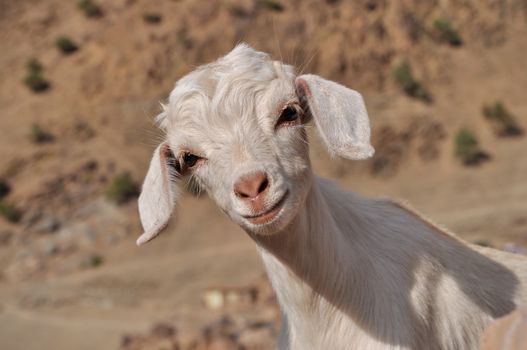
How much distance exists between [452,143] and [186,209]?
530 inches

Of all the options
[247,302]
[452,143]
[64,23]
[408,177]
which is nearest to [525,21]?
[452,143]

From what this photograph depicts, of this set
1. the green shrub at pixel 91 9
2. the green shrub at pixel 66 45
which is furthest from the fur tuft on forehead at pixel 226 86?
the green shrub at pixel 91 9

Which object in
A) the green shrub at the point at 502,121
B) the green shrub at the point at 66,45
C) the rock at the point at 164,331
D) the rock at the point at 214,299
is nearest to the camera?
the rock at the point at 164,331

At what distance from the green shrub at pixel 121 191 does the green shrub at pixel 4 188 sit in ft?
16.1

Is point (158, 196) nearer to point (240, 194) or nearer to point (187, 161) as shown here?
point (187, 161)

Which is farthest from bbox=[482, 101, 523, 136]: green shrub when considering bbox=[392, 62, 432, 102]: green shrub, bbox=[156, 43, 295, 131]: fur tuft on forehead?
bbox=[156, 43, 295, 131]: fur tuft on forehead

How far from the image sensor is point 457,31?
1645 inches

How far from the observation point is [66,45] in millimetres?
39500

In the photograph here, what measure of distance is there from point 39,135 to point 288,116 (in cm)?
3304

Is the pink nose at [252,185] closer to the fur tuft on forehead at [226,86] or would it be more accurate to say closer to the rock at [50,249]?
the fur tuft on forehead at [226,86]

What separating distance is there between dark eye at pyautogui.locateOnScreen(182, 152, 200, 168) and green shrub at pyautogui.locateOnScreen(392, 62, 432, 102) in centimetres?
3499

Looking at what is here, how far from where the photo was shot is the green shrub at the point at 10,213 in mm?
32375

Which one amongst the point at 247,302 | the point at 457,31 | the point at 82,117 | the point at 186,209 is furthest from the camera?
the point at 457,31

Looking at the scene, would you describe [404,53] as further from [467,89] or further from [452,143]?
[452,143]
